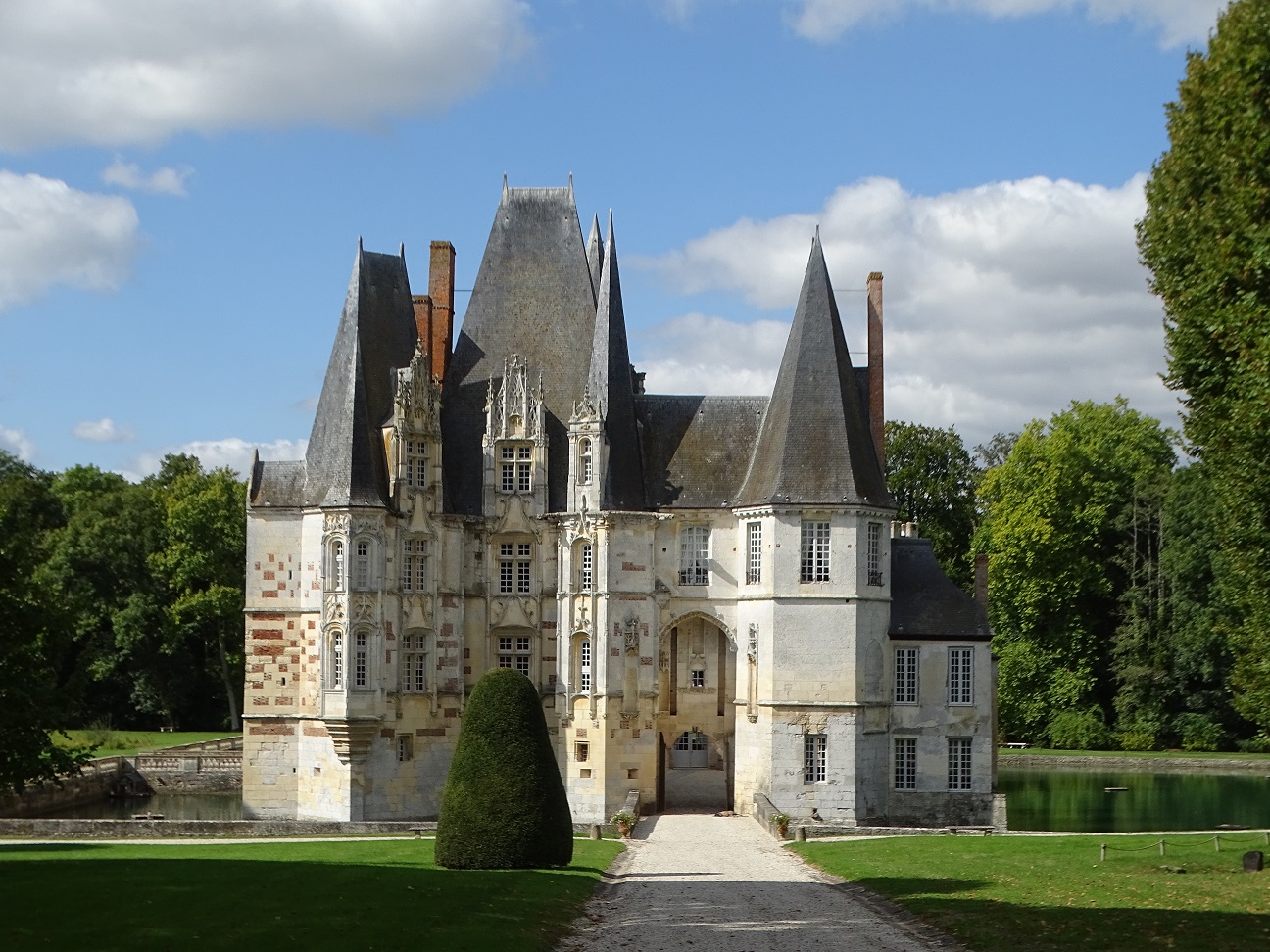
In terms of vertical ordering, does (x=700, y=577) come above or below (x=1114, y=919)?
above

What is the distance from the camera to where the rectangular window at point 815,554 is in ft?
124

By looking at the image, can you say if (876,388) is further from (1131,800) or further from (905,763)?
(1131,800)

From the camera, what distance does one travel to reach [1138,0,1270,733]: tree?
21453mm

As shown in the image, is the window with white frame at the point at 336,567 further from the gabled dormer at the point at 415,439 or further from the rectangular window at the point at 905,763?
the rectangular window at the point at 905,763

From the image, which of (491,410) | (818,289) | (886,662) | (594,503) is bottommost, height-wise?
(886,662)

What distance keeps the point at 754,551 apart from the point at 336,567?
33.6 feet

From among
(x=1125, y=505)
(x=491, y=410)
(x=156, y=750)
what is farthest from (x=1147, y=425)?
(x=156, y=750)

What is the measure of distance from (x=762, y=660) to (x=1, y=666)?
74.8ft

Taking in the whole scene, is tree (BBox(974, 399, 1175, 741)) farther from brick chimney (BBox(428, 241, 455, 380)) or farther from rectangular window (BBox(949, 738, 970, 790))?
brick chimney (BBox(428, 241, 455, 380))

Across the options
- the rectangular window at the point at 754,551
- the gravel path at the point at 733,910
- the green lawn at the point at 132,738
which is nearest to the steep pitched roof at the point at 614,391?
the rectangular window at the point at 754,551

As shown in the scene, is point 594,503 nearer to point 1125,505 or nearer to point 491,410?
point 491,410

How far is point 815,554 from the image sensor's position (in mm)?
37875

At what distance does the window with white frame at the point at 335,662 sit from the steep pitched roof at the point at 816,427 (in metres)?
10.5

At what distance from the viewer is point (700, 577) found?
39.9 meters
